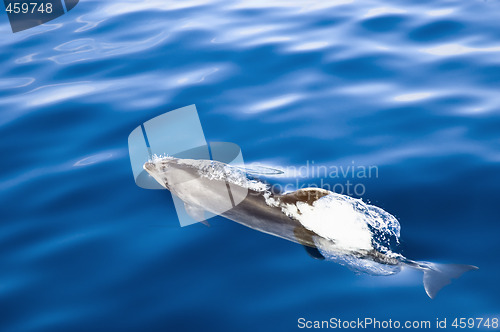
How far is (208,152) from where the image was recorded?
7688mm

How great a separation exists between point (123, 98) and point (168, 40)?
7.40 ft

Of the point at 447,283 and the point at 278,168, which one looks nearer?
the point at 447,283

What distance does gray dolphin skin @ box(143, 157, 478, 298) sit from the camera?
219 inches

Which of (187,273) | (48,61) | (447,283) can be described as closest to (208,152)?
(187,273)

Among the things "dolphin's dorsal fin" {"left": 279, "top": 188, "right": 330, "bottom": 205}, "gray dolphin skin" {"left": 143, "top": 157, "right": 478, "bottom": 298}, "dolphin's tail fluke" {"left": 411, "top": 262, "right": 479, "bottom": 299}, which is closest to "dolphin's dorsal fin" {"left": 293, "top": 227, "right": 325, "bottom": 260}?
"gray dolphin skin" {"left": 143, "top": 157, "right": 478, "bottom": 298}

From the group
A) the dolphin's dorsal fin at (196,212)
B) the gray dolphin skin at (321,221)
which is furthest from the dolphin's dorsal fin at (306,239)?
the dolphin's dorsal fin at (196,212)

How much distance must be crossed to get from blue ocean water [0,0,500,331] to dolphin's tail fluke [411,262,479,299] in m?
0.09

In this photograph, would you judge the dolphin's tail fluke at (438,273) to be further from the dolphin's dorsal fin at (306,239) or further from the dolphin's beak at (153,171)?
the dolphin's beak at (153,171)

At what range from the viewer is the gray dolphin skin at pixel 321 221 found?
5.57m

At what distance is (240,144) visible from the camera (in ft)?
25.5

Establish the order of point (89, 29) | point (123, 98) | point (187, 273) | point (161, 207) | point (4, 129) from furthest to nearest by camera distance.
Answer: point (89, 29)
point (123, 98)
point (4, 129)
point (161, 207)
point (187, 273)

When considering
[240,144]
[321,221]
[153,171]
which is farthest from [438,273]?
[153,171]

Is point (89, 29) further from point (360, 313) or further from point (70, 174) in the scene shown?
point (360, 313)

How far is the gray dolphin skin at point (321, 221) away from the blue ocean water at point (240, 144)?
0.41ft
